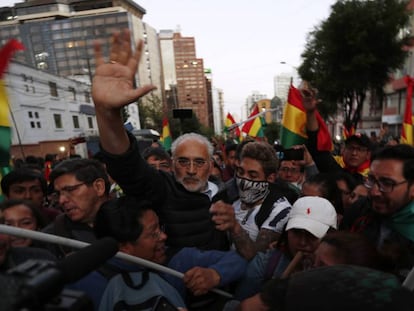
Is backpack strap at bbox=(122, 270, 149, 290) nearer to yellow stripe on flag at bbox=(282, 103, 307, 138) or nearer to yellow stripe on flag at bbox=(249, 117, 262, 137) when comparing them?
yellow stripe on flag at bbox=(282, 103, 307, 138)

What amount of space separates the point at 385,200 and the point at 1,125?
2.46m

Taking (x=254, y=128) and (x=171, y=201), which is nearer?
(x=171, y=201)

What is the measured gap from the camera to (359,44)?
17.4 m

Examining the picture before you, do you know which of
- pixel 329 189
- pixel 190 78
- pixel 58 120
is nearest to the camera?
pixel 329 189

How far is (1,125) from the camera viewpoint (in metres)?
2.26

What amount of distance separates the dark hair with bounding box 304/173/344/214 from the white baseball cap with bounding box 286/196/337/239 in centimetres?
68

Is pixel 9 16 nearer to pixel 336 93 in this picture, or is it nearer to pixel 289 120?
pixel 336 93

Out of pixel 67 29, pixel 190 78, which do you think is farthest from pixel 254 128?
pixel 190 78

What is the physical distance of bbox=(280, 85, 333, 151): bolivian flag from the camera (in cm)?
359

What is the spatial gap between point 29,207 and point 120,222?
1.20 m

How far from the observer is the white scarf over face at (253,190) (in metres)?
2.19

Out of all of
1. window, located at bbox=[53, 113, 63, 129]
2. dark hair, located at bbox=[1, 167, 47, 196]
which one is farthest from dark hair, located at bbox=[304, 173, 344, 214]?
window, located at bbox=[53, 113, 63, 129]

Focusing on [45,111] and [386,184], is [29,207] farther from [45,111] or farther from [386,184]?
[45,111]

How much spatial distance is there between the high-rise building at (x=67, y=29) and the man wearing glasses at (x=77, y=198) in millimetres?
67641
